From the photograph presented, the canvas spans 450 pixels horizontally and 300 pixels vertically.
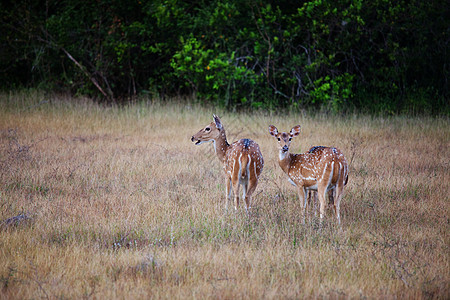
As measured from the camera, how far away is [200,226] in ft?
21.4

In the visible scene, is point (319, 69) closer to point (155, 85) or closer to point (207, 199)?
point (155, 85)

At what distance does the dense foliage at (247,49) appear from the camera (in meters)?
16.1

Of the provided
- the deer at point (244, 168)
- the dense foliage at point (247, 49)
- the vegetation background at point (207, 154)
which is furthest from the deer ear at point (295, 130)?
the dense foliage at point (247, 49)

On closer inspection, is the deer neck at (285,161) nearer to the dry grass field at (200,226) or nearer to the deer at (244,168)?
the deer at (244,168)

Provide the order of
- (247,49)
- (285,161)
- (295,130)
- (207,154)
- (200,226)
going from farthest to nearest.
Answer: (247,49)
(207,154)
(295,130)
(285,161)
(200,226)

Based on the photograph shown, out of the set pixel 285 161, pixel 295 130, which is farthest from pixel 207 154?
pixel 285 161

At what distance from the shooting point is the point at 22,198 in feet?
24.4

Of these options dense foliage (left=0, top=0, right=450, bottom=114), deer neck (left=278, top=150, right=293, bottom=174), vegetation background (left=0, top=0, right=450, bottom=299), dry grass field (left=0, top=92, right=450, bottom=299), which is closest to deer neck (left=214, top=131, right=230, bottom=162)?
dry grass field (left=0, top=92, right=450, bottom=299)

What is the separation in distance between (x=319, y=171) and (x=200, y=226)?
67.0 inches

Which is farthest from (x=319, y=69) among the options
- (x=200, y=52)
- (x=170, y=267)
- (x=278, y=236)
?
(x=170, y=267)

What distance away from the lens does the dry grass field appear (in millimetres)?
4895

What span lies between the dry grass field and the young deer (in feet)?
1.16

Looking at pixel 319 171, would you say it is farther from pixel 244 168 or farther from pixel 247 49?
pixel 247 49

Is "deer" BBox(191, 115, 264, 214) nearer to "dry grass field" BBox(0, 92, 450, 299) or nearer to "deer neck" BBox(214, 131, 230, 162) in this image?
"dry grass field" BBox(0, 92, 450, 299)
